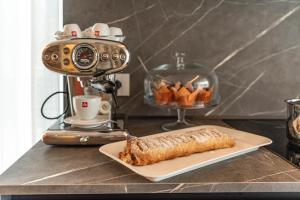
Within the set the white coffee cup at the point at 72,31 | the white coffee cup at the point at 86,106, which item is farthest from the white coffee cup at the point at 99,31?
the white coffee cup at the point at 86,106

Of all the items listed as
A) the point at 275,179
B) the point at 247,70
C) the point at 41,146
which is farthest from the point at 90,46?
the point at 247,70

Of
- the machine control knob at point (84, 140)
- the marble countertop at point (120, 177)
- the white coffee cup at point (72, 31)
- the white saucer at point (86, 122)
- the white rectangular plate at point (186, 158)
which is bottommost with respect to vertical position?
the marble countertop at point (120, 177)

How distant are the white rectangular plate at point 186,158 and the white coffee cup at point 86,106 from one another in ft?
0.51

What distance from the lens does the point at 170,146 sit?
788mm

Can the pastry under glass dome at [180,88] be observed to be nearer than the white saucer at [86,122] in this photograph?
No

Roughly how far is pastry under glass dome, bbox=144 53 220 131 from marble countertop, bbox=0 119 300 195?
0.31m

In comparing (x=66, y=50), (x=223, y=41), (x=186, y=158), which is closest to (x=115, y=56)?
(x=66, y=50)

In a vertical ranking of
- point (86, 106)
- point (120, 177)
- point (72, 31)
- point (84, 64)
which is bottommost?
point (120, 177)

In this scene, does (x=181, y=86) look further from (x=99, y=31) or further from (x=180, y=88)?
(x=99, y=31)

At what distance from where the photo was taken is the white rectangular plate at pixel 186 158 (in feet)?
2.33

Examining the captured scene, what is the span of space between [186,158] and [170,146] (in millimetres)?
53

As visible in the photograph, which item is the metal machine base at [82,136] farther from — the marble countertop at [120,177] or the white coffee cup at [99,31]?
the white coffee cup at [99,31]

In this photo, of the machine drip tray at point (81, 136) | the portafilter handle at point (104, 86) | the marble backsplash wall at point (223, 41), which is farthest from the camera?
the marble backsplash wall at point (223, 41)

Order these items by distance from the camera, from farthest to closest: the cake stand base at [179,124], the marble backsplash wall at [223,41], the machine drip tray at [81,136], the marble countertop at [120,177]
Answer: the marble backsplash wall at [223,41] → the cake stand base at [179,124] → the machine drip tray at [81,136] → the marble countertop at [120,177]
